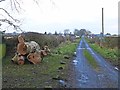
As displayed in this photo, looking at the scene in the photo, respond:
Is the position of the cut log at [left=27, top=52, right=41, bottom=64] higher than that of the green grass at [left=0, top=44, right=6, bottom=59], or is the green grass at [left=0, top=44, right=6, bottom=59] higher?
the green grass at [left=0, top=44, right=6, bottom=59]

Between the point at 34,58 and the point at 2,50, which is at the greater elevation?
the point at 2,50

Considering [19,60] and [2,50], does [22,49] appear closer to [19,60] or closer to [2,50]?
[19,60]

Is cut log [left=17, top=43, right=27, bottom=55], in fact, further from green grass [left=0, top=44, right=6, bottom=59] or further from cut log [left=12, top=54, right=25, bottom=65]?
green grass [left=0, top=44, right=6, bottom=59]

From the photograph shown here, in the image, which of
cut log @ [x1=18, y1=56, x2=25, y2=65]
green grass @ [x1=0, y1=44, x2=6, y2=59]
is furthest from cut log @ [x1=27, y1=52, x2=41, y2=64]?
green grass @ [x1=0, y1=44, x2=6, y2=59]

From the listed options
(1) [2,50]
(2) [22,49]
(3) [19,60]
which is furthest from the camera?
(1) [2,50]

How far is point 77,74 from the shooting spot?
13664 mm

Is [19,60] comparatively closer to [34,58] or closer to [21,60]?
[21,60]

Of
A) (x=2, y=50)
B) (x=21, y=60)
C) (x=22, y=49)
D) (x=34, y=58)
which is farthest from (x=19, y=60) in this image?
(x=2, y=50)

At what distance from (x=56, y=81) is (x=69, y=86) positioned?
1139 mm

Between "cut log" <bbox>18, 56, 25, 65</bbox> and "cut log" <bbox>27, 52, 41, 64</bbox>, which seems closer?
"cut log" <bbox>18, 56, 25, 65</bbox>

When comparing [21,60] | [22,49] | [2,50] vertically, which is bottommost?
[21,60]

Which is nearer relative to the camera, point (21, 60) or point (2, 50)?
point (21, 60)

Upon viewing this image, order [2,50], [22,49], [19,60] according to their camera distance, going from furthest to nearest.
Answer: [2,50] → [22,49] → [19,60]

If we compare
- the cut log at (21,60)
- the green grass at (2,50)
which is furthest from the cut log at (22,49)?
the green grass at (2,50)
